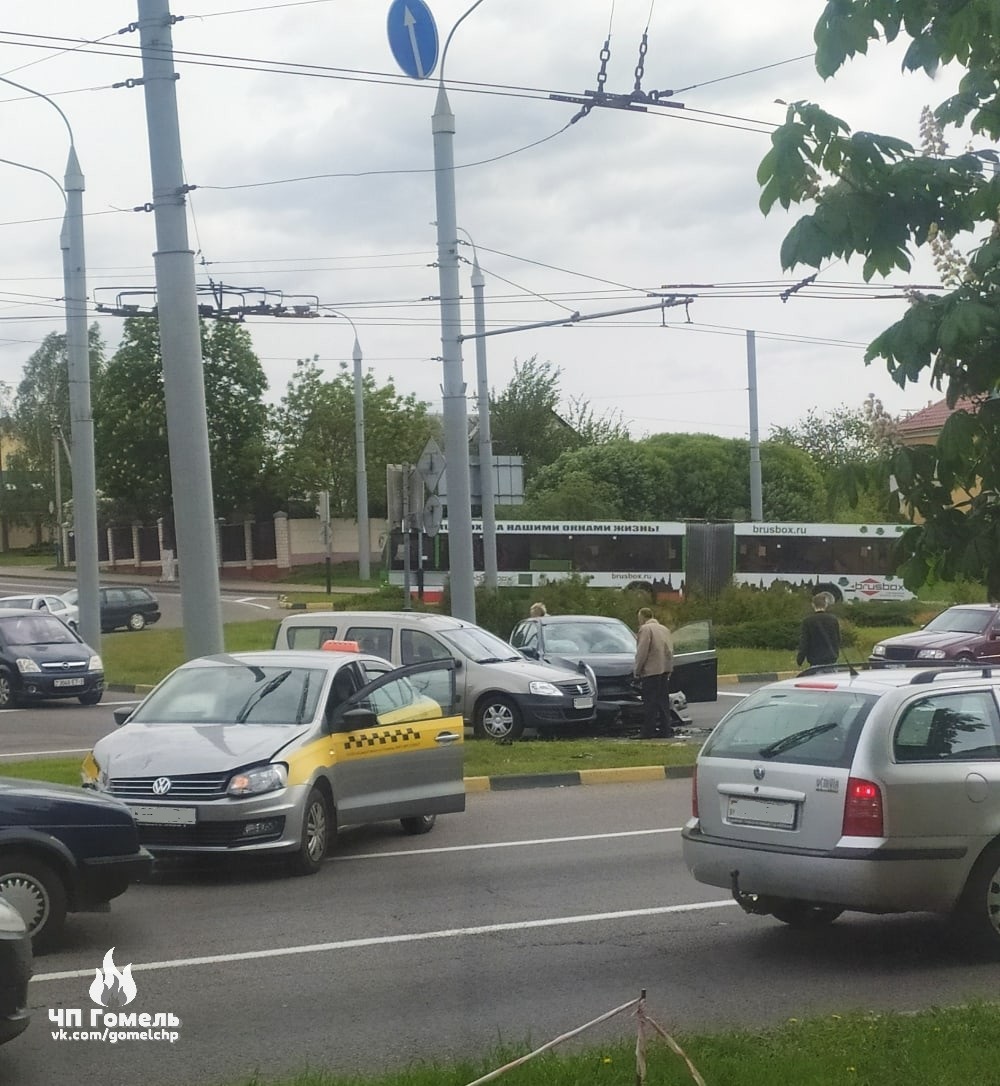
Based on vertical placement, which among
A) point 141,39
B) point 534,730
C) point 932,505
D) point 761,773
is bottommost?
point 534,730

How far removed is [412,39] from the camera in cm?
1714

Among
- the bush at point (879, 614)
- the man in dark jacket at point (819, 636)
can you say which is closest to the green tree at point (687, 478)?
the bush at point (879, 614)

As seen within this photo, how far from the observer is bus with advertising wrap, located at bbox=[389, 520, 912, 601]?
167 ft

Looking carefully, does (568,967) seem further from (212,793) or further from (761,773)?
(212,793)

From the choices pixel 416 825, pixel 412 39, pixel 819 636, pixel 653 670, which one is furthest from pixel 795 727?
pixel 819 636

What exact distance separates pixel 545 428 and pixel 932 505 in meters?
76.7

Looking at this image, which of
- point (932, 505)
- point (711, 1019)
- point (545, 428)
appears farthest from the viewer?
point (545, 428)

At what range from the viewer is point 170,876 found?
11.3 meters

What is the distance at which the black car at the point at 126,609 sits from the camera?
49.3 m

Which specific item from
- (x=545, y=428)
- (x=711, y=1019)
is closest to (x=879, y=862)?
(x=711, y=1019)

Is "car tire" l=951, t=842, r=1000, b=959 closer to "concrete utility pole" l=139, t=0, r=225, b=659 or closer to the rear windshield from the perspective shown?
the rear windshield

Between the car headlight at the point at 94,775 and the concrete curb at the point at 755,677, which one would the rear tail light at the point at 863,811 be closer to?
the car headlight at the point at 94,775

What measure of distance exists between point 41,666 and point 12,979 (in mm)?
21201

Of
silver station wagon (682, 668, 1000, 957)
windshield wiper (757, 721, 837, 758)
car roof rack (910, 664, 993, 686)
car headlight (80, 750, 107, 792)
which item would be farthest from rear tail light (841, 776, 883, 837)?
car headlight (80, 750, 107, 792)
